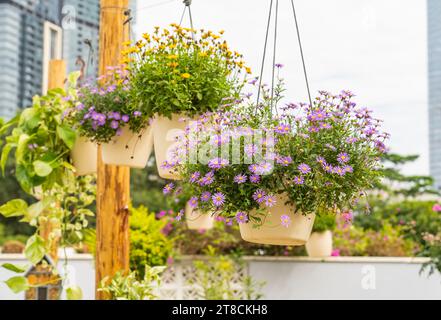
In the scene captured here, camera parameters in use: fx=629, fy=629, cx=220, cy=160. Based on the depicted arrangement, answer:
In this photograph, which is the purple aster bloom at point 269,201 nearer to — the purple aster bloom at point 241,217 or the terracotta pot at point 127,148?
the purple aster bloom at point 241,217

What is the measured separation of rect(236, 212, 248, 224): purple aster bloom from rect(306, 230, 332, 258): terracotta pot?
3968 mm

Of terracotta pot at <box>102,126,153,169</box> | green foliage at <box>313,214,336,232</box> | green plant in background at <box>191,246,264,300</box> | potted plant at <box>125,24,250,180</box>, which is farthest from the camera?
green foliage at <box>313,214,336,232</box>

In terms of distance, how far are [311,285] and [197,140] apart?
12.9 feet

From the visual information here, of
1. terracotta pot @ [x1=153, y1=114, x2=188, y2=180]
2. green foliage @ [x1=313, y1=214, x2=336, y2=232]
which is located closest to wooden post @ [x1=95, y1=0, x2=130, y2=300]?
terracotta pot @ [x1=153, y1=114, x2=188, y2=180]

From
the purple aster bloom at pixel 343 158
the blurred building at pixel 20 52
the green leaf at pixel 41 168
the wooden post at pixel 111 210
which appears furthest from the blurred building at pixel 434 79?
the blurred building at pixel 20 52

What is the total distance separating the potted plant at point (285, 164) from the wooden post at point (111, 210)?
1297 millimetres

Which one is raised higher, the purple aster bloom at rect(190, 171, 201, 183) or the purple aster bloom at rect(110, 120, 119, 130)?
the purple aster bloom at rect(110, 120, 119, 130)

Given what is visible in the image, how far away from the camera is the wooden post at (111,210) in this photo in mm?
3004

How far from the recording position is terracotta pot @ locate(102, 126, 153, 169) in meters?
2.49

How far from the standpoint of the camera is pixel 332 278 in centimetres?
546

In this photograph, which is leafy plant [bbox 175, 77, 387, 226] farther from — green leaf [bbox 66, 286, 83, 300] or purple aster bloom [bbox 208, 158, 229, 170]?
green leaf [bbox 66, 286, 83, 300]
